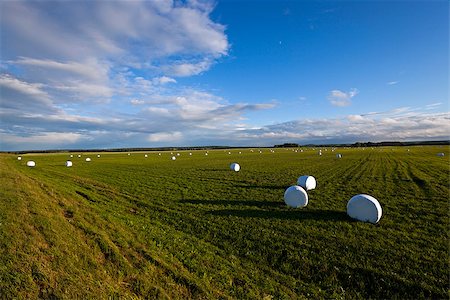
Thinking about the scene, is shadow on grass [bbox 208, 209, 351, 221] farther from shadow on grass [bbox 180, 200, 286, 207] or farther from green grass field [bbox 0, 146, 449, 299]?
shadow on grass [bbox 180, 200, 286, 207]

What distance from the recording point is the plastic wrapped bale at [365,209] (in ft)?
50.5

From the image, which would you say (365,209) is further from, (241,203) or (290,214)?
(241,203)

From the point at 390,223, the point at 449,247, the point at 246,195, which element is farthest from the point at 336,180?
the point at 449,247

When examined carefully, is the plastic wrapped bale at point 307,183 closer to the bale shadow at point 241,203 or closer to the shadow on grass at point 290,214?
the bale shadow at point 241,203

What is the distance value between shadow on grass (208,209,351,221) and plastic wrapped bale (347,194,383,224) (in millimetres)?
643

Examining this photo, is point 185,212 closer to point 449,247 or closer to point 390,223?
point 390,223

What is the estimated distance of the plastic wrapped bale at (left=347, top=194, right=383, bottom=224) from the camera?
15.4 m

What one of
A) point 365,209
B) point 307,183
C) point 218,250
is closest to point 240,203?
point 307,183

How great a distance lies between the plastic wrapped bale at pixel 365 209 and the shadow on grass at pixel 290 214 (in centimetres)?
64

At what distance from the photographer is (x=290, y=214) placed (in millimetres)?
17484

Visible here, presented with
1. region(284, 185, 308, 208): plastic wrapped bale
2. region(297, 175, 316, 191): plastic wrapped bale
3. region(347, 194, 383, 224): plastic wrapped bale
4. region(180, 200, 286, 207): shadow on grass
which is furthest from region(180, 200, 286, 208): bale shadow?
region(297, 175, 316, 191): plastic wrapped bale

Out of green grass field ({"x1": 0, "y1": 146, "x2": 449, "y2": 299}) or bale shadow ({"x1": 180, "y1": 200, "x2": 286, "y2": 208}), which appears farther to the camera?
bale shadow ({"x1": 180, "y1": 200, "x2": 286, "y2": 208})

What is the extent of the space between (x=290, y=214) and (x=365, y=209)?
14.8 feet

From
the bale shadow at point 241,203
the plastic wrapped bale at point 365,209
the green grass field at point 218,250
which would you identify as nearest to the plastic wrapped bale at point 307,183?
the green grass field at point 218,250
